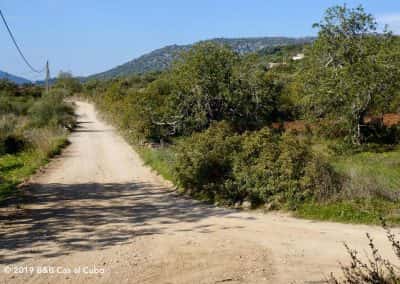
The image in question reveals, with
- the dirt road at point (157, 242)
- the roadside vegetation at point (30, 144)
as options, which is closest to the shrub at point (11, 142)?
the roadside vegetation at point (30, 144)

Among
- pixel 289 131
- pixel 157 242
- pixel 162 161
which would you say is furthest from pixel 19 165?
pixel 157 242

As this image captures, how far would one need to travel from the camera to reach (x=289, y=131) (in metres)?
18.2

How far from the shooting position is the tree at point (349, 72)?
2159 cm

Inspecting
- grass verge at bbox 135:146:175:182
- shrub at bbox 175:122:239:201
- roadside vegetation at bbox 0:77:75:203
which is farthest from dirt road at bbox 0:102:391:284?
roadside vegetation at bbox 0:77:75:203

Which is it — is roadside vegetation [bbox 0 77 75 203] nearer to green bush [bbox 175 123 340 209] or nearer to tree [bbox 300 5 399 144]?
green bush [bbox 175 123 340 209]

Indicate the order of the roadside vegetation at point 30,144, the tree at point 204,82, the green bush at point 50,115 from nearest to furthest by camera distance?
the roadside vegetation at point 30,144 → the tree at point 204,82 → the green bush at point 50,115

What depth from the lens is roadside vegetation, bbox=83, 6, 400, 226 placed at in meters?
10.3

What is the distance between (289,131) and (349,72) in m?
5.85

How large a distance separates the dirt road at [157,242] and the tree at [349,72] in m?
12.5

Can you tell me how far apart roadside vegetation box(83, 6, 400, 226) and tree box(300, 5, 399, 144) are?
50mm

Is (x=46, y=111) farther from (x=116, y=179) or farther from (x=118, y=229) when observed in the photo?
(x=118, y=229)

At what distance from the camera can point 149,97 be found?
75.6 ft

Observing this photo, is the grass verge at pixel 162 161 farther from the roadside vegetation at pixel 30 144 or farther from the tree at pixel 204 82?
the roadside vegetation at pixel 30 144

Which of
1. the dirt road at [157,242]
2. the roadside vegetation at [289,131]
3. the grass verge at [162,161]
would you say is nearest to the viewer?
the dirt road at [157,242]
